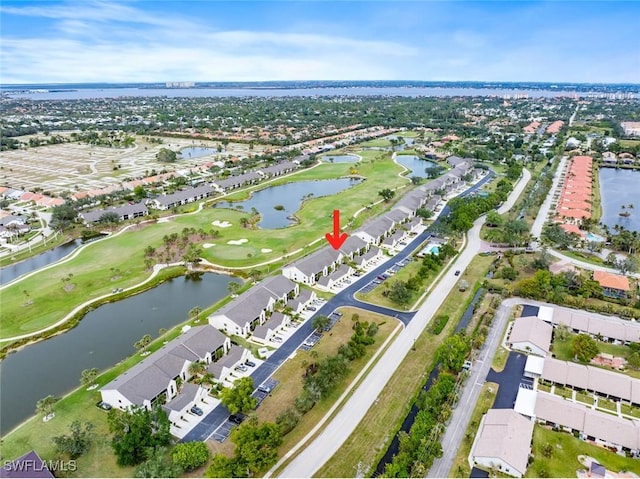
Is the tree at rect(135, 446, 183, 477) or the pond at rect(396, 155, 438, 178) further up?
the pond at rect(396, 155, 438, 178)

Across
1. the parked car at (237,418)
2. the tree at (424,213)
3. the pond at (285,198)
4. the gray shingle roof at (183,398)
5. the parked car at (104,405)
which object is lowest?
the parked car at (237,418)

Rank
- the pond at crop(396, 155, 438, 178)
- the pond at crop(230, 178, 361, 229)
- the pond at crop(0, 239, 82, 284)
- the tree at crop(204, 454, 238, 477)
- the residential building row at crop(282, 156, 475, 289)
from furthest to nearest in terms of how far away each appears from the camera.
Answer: the pond at crop(396, 155, 438, 178) → the pond at crop(230, 178, 361, 229) → the pond at crop(0, 239, 82, 284) → the residential building row at crop(282, 156, 475, 289) → the tree at crop(204, 454, 238, 477)

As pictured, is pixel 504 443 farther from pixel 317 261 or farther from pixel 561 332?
pixel 317 261

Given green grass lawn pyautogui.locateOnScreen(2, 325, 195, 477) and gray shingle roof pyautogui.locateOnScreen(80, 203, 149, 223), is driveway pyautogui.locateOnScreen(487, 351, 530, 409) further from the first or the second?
gray shingle roof pyautogui.locateOnScreen(80, 203, 149, 223)

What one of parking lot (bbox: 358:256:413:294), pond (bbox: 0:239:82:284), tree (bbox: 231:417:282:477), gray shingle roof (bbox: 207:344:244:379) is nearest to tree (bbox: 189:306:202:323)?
gray shingle roof (bbox: 207:344:244:379)

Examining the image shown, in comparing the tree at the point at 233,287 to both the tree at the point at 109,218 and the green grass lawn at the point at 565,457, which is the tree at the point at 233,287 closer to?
the green grass lawn at the point at 565,457

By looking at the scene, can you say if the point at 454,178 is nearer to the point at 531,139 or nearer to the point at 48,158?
the point at 531,139

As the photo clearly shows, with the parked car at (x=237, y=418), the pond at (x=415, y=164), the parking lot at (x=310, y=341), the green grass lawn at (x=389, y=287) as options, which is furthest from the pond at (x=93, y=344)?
the pond at (x=415, y=164)
